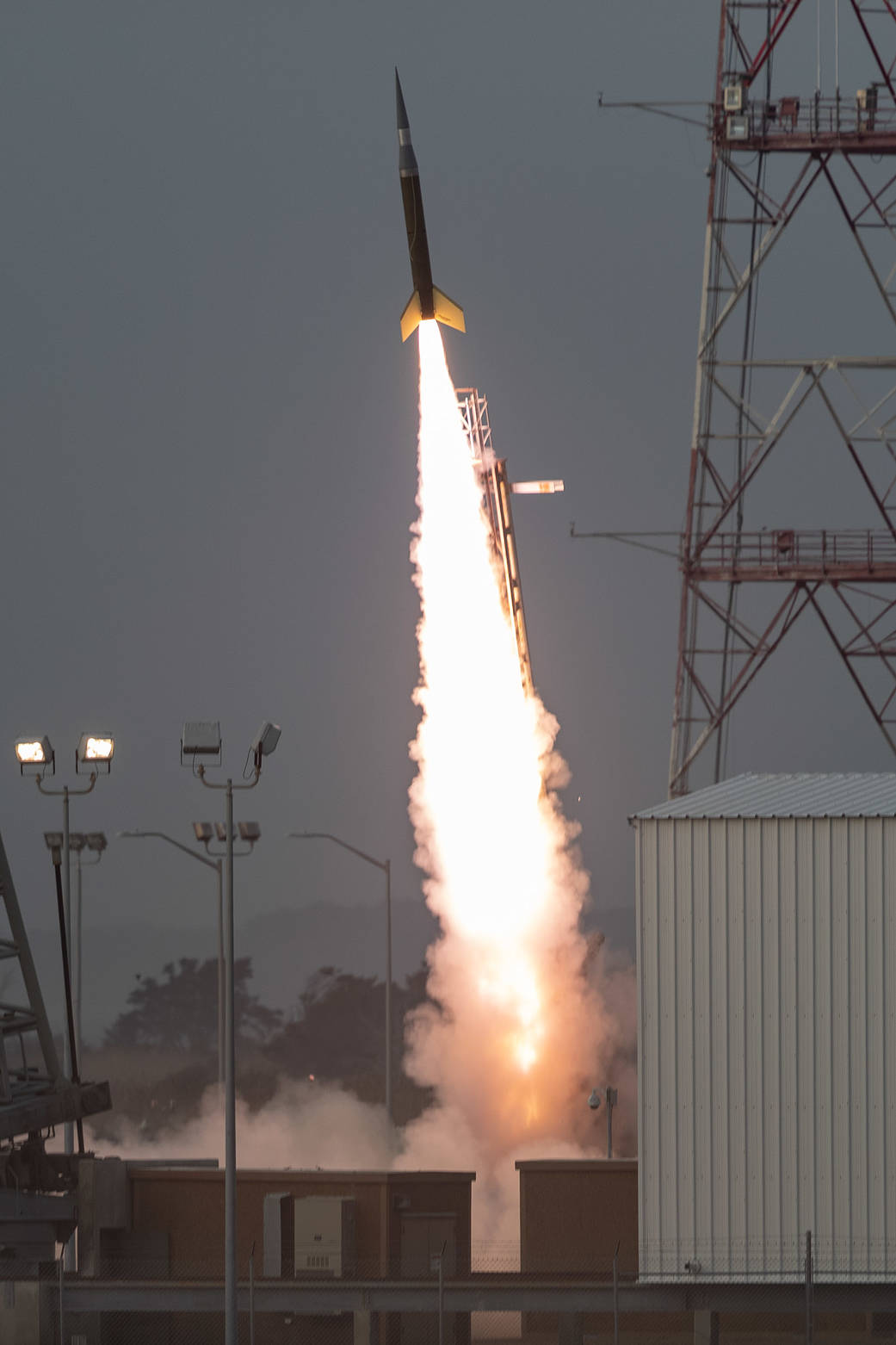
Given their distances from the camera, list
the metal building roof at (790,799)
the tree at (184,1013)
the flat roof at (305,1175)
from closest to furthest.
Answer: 1. the metal building roof at (790,799)
2. the flat roof at (305,1175)
3. the tree at (184,1013)

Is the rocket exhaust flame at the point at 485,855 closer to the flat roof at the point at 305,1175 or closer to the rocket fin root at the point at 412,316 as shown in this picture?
the rocket fin root at the point at 412,316

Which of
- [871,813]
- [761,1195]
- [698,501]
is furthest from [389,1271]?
[698,501]

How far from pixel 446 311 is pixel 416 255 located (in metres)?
1.80

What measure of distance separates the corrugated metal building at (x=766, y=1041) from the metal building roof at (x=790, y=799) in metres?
0.09

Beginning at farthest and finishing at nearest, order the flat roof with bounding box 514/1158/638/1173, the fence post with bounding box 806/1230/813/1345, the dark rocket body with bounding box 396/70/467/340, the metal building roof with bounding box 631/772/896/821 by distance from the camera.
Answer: the dark rocket body with bounding box 396/70/467/340, the flat roof with bounding box 514/1158/638/1173, the metal building roof with bounding box 631/772/896/821, the fence post with bounding box 806/1230/813/1345

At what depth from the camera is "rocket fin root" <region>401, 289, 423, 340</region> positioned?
173ft

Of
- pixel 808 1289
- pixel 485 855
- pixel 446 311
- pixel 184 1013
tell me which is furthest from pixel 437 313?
pixel 184 1013

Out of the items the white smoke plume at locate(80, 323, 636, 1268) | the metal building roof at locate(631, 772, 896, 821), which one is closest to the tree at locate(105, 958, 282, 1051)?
the white smoke plume at locate(80, 323, 636, 1268)

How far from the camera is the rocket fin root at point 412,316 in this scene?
52.7m

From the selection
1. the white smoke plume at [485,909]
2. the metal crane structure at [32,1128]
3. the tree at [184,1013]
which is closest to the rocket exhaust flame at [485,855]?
the white smoke plume at [485,909]

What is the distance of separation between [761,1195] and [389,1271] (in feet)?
27.0

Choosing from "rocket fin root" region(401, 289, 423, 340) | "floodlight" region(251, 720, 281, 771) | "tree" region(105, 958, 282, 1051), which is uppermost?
"rocket fin root" region(401, 289, 423, 340)

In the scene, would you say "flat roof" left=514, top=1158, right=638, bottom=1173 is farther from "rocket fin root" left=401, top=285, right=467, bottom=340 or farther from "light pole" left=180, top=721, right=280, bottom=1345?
"rocket fin root" left=401, top=285, right=467, bottom=340

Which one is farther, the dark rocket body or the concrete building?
the dark rocket body
